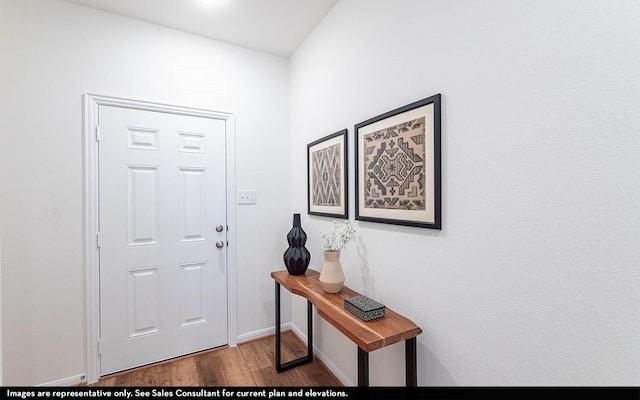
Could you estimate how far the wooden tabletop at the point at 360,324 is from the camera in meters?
1.15

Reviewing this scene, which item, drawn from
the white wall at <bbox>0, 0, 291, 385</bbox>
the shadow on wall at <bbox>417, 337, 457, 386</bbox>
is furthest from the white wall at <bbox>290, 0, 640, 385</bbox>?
the white wall at <bbox>0, 0, 291, 385</bbox>

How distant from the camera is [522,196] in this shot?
0.94 metres

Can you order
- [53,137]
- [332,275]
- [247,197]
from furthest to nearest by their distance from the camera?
[247,197]
[53,137]
[332,275]

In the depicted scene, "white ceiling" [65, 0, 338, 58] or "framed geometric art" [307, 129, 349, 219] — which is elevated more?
"white ceiling" [65, 0, 338, 58]

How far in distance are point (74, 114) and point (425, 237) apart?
2404 mm

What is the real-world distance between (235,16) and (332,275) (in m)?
2.01

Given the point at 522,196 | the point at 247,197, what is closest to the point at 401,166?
the point at 522,196

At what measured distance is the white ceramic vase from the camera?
1646 mm

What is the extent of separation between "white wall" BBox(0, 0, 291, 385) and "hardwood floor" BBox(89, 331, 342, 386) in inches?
17.5

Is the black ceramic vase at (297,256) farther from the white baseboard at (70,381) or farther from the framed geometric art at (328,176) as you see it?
the white baseboard at (70,381)

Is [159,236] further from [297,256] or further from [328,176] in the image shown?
[328,176]

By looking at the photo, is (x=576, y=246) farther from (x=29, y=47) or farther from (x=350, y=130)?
(x=29, y=47)

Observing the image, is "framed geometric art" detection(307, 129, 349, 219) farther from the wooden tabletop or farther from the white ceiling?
the white ceiling
